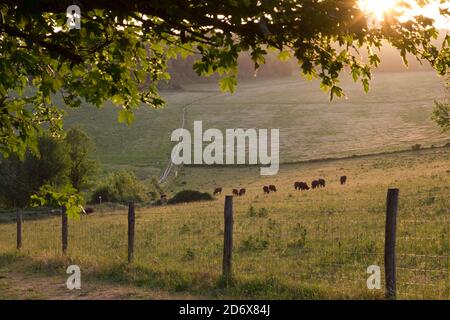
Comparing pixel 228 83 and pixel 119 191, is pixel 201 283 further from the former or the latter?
pixel 119 191

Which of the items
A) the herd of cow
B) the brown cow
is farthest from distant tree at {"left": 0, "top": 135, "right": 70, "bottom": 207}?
the brown cow

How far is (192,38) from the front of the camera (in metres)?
7.36

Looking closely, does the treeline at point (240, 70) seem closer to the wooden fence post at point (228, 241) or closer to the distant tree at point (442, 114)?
the distant tree at point (442, 114)

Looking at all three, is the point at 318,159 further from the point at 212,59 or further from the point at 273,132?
the point at 212,59

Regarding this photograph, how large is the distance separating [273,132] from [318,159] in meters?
22.2

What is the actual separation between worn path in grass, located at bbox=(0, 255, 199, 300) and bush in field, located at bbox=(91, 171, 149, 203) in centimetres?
3833

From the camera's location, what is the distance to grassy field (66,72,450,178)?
78562 millimetres

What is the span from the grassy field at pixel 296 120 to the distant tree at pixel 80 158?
18.0 m

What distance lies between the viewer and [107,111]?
12000 cm

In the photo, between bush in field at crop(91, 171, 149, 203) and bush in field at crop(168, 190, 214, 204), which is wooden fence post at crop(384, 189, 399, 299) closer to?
bush in field at crop(168, 190, 214, 204)

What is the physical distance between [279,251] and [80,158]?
4019cm

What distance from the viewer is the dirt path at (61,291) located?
11.7 metres

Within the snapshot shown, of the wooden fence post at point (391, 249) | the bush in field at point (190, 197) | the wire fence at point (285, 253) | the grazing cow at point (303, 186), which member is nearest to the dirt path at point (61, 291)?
the wire fence at point (285, 253)

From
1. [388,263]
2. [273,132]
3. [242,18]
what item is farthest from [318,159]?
[242,18]
